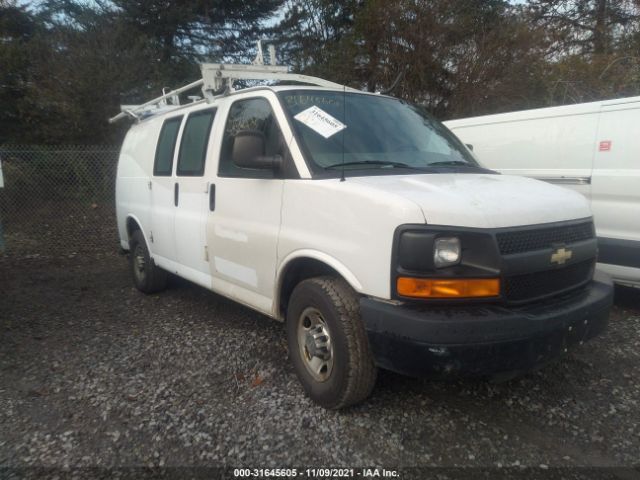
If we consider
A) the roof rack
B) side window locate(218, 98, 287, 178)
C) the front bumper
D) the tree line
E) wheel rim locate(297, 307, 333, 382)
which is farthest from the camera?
the tree line

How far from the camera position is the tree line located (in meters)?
11.3

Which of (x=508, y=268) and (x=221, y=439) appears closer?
(x=508, y=268)

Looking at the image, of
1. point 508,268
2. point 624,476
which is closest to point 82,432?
point 508,268

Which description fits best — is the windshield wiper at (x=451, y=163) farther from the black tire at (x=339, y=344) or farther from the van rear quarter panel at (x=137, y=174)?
the van rear quarter panel at (x=137, y=174)

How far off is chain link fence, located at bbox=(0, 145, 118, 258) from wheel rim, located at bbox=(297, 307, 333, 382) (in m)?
6.57

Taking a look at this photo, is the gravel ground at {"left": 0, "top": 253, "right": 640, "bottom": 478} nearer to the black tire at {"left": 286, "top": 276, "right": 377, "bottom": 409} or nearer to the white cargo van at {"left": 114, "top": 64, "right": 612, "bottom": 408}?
the black tire at {"left": 286, "top": 276, "right": 377, "bottom": 409}

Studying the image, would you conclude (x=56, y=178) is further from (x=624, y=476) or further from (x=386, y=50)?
(x=624, y=476)

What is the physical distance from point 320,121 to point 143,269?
3.42m

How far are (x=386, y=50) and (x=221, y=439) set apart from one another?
1198 cm

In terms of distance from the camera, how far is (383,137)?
138 inches

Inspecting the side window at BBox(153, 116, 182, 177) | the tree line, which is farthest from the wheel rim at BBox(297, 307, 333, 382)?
the tree line

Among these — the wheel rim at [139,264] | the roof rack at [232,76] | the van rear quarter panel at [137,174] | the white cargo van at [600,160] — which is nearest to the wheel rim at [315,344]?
the roof rack at [232,76]

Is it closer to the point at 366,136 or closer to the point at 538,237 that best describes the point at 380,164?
the point at 366,136

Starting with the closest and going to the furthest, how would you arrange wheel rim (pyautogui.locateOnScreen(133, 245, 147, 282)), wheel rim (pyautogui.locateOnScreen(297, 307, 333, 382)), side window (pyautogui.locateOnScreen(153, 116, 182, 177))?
wheel rim (pyautogui.locateOnScreen(297, 307, 333, 382)), side window (pyautogui.locateOnScreen(153, 116, 182, 177)), wheel rim (pyautogui.locateOnScreen(133, 245, 147, 282))
